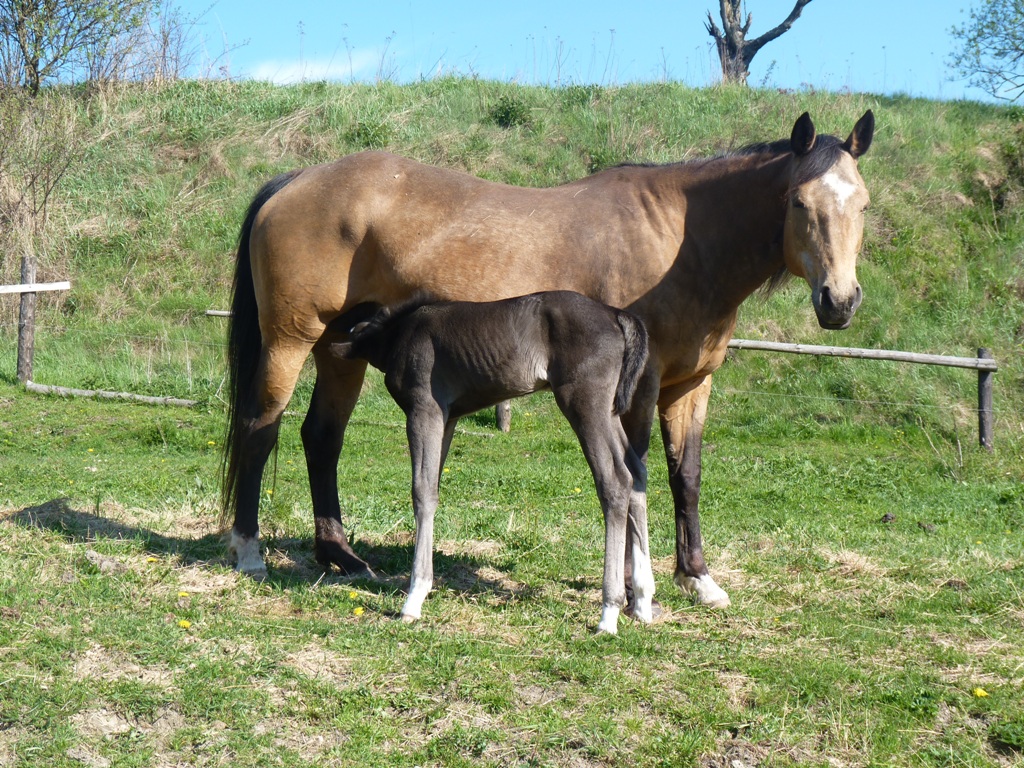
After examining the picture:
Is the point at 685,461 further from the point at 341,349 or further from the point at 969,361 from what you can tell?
the point at 969,361

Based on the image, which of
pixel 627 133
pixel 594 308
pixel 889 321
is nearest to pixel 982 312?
pixel 889 321

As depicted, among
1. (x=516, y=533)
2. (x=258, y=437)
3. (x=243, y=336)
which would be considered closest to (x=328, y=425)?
(x=258, y=437)

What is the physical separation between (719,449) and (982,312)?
5853 mm

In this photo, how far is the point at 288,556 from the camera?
6.43 metres

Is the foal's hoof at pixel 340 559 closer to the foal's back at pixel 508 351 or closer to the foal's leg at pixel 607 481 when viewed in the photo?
the foal's back at pixel 508 351

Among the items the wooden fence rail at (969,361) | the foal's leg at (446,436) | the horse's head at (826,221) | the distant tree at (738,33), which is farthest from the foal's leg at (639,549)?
→ the distant tree at (738,33)

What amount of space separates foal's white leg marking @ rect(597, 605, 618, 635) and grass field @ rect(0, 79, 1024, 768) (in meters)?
0.16

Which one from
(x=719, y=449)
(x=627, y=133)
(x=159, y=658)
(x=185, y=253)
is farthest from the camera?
(x=627, y=133)

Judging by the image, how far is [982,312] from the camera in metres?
14.8

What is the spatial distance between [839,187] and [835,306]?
607mm

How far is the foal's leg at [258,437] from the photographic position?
19.6 ft

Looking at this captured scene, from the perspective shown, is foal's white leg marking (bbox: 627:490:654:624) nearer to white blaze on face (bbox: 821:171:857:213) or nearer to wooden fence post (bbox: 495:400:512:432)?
white blaze on face (bbox: 821:171:857:213)

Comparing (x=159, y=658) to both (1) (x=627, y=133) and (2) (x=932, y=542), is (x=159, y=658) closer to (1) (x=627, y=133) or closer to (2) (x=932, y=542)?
(2) (x=932, y=542)

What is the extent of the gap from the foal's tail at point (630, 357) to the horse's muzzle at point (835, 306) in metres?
0.85
